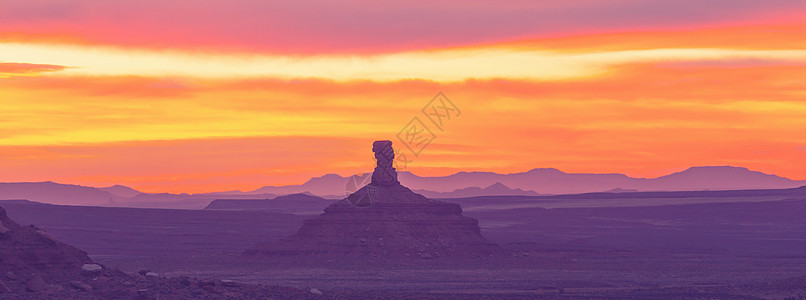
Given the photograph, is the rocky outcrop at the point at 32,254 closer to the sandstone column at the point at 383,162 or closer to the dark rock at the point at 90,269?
the dark rock at the point at 90,269

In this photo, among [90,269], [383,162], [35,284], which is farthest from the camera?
[383,162]

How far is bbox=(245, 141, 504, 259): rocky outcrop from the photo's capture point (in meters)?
136

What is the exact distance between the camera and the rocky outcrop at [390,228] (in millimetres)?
135875

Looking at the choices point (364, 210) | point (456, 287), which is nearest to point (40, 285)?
point (456, 287)

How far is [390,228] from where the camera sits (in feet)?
448

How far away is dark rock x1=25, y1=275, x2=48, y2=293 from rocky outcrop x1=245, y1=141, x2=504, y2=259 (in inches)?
3058

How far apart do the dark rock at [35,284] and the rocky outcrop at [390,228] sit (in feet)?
255

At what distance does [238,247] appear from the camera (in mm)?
190125

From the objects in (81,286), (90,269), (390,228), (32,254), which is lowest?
(81,286)

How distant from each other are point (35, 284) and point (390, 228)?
265ft

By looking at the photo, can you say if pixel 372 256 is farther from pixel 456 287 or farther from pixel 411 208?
pixel 456 287

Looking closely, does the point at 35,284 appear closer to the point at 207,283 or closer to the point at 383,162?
the point at 207,283

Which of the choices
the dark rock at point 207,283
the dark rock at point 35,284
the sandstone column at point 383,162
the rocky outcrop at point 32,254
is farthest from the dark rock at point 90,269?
the sandstone column at point 383,162

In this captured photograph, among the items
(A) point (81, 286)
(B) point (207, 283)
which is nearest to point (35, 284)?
(A) point (81, 286)
